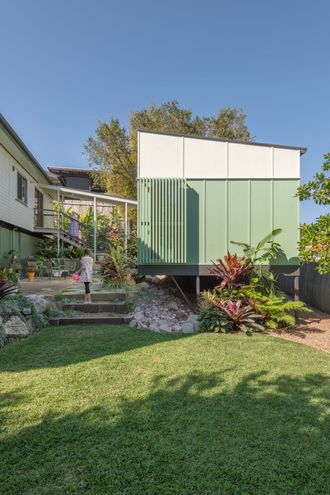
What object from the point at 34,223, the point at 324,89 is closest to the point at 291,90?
the point at 324,89

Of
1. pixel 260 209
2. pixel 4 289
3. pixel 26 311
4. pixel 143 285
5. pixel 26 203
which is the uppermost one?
pixel 26 203

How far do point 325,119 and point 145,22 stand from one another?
793 cm

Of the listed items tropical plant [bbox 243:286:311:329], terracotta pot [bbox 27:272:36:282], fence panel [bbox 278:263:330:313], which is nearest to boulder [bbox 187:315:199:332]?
tropical plant [bbox 243:286:311:329]

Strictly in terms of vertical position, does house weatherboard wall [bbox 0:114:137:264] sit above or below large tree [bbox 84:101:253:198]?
below

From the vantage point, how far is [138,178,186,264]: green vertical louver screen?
7.48 metres

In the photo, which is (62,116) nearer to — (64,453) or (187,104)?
(187,104)

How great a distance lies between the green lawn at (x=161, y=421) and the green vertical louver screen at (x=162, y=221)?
302 centimetres

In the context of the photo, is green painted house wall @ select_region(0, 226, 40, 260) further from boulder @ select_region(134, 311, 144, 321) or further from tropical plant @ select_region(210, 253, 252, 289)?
tropical plant @ select_region(210, 253, 252, 289)

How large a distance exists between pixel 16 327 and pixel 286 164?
7.02m

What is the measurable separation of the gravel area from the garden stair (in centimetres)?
340

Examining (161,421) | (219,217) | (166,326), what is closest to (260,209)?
(219,217)

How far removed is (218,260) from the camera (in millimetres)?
7203

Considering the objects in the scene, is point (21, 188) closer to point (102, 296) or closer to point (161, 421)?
point (102, 296)

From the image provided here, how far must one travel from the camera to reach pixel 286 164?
24.9 ft
